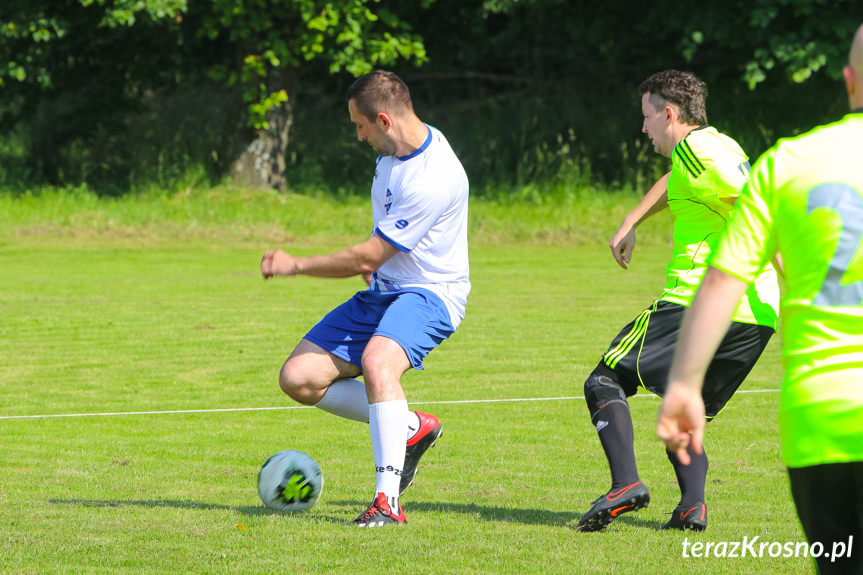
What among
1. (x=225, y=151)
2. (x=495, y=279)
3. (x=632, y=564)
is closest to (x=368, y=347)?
(x=632, y=564)

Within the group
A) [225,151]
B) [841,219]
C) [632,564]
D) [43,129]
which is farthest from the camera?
[43,129]

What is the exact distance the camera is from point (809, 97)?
24641 mm

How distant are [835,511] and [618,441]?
2.53 m

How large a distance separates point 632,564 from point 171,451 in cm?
332

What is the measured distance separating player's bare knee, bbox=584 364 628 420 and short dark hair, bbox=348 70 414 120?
4.98 ft

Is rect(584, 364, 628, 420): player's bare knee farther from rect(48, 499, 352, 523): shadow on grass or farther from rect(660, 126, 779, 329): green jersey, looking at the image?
rect(48, 499, 352, 523): shadow on grass

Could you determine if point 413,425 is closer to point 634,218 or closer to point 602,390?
point 602,390

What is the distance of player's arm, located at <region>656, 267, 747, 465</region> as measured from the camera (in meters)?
2.64

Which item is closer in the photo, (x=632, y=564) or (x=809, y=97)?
(x=632, y=564)

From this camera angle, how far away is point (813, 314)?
270 cm

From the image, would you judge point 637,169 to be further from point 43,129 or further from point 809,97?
point 43,129

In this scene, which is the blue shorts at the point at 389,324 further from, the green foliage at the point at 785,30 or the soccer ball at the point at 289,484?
the green foliage at the point at 785,30

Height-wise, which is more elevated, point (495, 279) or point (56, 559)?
point (56, 559)

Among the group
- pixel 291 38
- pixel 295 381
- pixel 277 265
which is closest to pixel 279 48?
pixel 291 38
